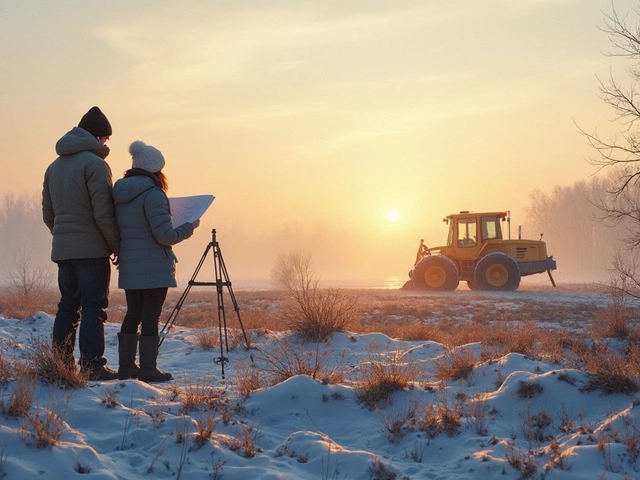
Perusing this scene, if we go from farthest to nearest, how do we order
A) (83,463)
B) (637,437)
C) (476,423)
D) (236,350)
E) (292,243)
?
1. (292,243)
2. (236,350)
3. (476,423)
4. (637,437)
5. (83,463)

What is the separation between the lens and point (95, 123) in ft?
19.6

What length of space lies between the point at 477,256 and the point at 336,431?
19978mm

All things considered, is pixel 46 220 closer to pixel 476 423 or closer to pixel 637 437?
pixel 476 423

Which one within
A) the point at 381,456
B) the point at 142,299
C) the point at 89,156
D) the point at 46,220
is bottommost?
the point at 381,456

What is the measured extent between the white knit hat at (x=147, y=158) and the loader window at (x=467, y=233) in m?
19.2

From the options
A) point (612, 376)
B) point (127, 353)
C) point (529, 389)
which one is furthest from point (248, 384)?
point (612, 376)

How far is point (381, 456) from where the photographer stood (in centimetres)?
448

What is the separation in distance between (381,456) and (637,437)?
1653 mm

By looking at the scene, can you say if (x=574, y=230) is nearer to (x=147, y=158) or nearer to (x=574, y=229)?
(x=574, y=229)

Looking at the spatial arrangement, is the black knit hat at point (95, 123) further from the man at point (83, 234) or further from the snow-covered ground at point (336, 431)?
the snow-covered ground at point (336, 431)

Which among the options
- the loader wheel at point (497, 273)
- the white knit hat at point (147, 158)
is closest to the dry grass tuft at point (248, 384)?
the white knit hat at point (147, 158)

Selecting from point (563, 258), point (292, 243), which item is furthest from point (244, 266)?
point (563, 258)

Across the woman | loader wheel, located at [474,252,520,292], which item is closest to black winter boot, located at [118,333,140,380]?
the woman

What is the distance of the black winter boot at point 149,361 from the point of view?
20.5 feet
